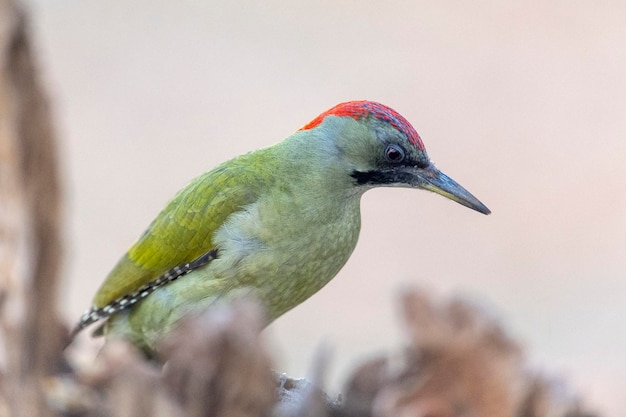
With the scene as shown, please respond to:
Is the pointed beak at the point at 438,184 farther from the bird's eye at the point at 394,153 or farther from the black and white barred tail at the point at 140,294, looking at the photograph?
the black and white barred tail at the point at 140,294

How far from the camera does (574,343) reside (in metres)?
6.12

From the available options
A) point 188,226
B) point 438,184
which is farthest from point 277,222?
point 438,184

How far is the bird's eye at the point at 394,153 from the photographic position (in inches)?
92.6

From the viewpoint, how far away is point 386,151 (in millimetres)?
2365

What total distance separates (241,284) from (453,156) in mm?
4688

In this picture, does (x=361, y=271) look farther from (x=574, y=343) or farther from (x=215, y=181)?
(x=215, y=181)

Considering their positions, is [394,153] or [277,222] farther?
[277,222]

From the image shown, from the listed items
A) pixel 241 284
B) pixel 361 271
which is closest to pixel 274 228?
pixel 241 284

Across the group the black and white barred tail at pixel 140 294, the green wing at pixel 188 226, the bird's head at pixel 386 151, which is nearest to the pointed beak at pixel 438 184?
the bird's head at pixel 386 151

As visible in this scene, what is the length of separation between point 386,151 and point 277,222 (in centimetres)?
37

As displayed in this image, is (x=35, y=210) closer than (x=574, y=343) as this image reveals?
Yes

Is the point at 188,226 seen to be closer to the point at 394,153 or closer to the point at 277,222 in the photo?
the point at 277,222

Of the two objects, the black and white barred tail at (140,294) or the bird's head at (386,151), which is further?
the black and white barred tail at (140,294)

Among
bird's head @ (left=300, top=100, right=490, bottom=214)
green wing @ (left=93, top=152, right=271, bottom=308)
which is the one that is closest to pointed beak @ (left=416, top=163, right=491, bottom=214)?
bird's head @ (left=300, top=100, right=490, bottom=214)
